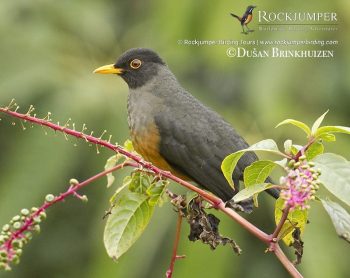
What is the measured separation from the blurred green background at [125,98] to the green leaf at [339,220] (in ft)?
6.72

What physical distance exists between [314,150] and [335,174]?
9.1 inches

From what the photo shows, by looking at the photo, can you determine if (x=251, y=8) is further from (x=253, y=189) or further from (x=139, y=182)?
(x=253, y=189)

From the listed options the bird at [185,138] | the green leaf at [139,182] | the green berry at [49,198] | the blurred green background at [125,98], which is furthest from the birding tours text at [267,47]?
the green berry at [49,198]

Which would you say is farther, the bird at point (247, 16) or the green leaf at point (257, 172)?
the bird at point (247, 16)

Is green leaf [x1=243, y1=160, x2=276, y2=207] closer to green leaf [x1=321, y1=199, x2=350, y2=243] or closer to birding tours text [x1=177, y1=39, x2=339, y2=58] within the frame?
green leaf [x1=321, y1=199, x2=350, y2=243]

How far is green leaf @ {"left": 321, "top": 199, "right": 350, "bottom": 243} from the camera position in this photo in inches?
83.0

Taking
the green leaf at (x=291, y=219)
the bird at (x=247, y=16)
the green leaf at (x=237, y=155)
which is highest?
the bird at (x=247, y=16)

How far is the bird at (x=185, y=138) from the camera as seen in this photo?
12.7ft

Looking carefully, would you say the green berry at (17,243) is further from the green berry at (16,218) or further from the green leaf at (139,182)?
the green leaf at (139,182)

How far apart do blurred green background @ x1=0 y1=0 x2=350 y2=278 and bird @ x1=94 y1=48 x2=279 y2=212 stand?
0.41 meters

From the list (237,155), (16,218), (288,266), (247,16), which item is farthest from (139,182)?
(247,16)

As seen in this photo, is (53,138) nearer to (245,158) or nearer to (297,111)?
(245,158)

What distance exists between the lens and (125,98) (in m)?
5.04

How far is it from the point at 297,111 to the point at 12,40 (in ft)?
6.37
